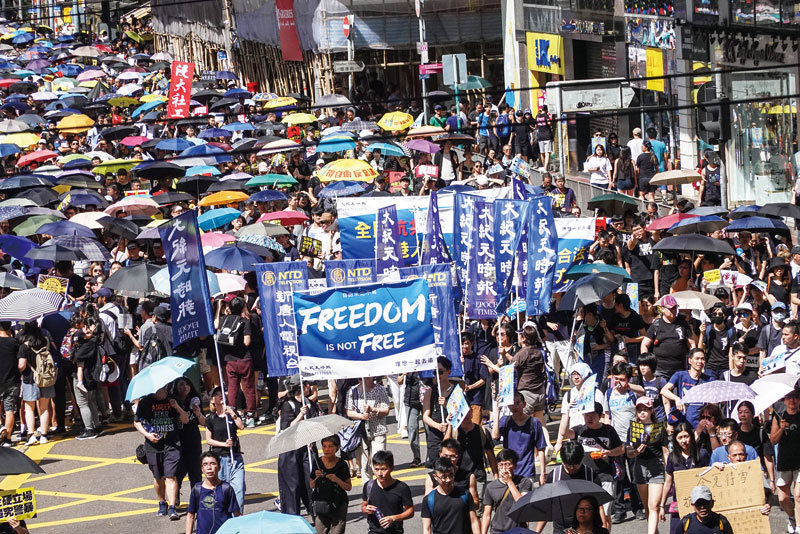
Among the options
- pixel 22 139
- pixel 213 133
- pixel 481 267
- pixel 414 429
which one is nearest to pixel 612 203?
pixel 481 267

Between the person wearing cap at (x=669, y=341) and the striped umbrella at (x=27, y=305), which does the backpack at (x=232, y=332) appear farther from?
the person wearing cap at (x=669, y=341)

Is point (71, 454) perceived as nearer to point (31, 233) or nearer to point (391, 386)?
point (391, 386)

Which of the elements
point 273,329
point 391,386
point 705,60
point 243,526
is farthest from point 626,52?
point 243,526

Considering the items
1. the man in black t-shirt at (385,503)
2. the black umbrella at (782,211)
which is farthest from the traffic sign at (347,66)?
the man in black t-shirt at (385,503)

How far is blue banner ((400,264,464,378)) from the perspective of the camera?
13.5m

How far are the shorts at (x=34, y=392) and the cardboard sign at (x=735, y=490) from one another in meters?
8.96

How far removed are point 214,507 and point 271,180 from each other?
1458cm

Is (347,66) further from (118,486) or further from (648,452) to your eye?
Answer: (648,452)

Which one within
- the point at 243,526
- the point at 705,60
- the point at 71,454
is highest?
the point at 705,60

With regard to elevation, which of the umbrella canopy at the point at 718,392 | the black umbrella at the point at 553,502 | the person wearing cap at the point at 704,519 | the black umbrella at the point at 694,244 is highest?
the black umbrella at the point at 694,244

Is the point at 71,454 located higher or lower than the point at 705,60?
lower

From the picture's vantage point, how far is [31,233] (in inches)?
864

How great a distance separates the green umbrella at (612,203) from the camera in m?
Result: 22.1

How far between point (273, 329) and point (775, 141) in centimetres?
1454
